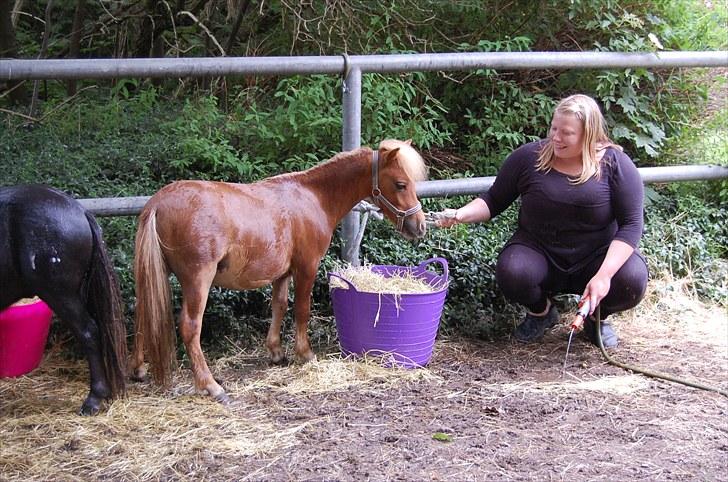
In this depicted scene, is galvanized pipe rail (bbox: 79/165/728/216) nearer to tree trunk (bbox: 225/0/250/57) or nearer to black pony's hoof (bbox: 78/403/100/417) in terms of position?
black pony's hoof (bbox: 78/403/100/417)

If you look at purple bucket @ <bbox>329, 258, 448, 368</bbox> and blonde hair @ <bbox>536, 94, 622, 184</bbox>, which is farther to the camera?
blonde hair @ <bbox>536, 94, 622, 184</bbox>

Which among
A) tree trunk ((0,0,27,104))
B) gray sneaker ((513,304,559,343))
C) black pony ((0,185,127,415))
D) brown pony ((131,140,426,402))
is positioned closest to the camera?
black pony ((0,185,127,415))


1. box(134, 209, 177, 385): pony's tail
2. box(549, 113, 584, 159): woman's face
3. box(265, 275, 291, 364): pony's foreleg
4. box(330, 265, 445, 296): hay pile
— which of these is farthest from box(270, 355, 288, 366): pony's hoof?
box(549, 113, 584, 159): woman's face

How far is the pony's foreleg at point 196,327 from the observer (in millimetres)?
3570

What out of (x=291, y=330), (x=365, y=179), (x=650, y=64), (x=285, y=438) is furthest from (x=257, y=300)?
(x=650, y=64)

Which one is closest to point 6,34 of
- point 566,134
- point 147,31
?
point 147,31

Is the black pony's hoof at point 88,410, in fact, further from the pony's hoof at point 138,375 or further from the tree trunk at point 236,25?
the tree trunk at point 236,25

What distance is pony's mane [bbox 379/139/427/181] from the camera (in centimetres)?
404

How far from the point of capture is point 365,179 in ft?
13.6

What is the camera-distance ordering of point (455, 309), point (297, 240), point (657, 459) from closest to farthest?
1. point (657, 459)
2. point (297, 240)
3. point (455, 309)

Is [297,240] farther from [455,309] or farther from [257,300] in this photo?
[455,309]

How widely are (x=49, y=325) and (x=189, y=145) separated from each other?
2028mm

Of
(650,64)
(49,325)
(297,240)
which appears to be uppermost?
(650,64)

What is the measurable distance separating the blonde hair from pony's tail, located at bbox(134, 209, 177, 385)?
2.20 m
